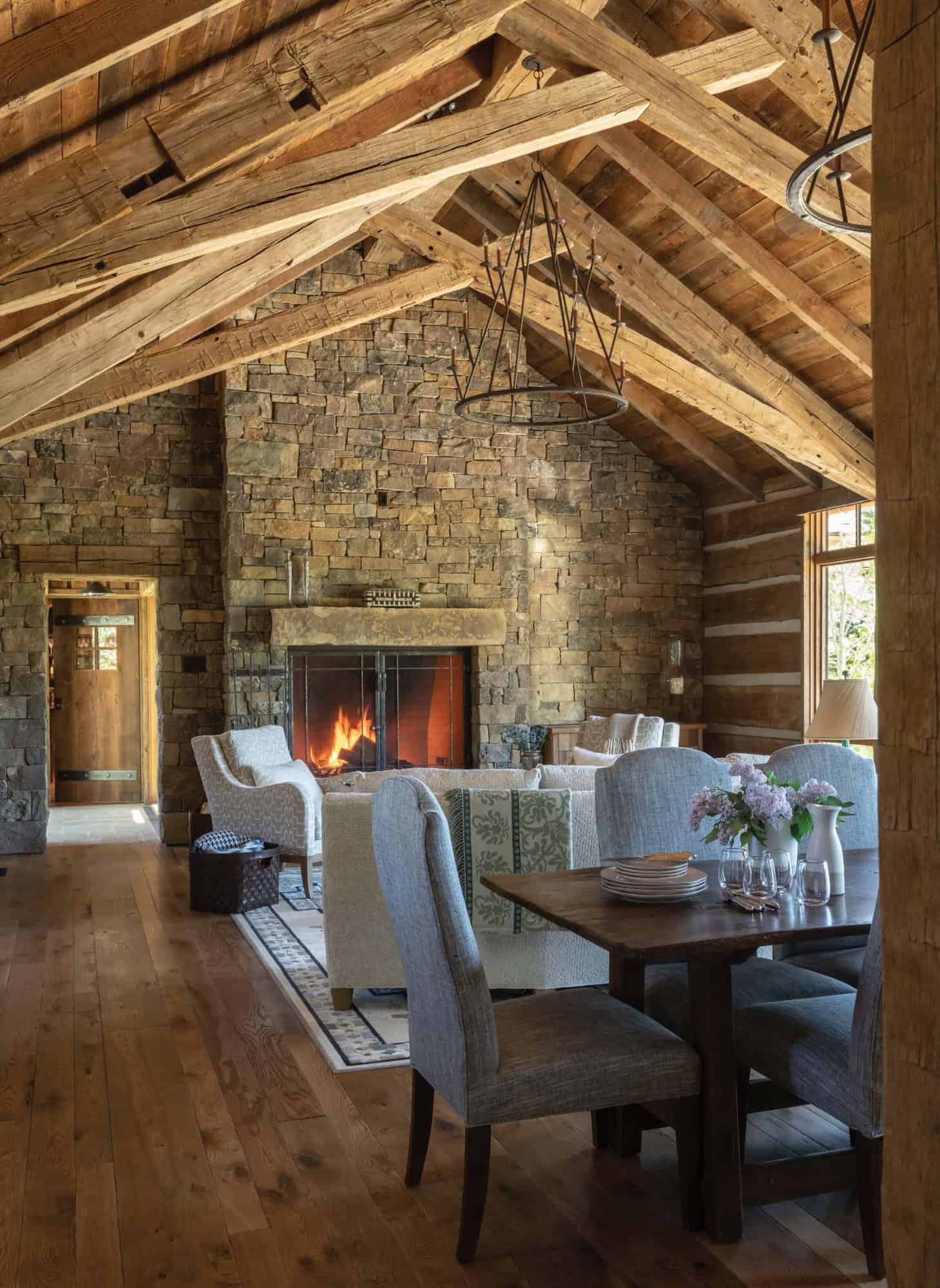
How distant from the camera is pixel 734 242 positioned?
6613 millimetres

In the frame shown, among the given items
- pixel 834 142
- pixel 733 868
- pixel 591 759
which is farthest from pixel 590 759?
pixel 834 142

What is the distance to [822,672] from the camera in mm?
8719

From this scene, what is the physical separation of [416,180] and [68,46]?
1764mm

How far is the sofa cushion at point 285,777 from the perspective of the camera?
6938mm

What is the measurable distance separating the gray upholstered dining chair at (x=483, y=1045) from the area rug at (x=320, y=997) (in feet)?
4.32

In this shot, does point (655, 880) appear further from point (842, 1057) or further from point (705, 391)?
Result: point (705, 391)

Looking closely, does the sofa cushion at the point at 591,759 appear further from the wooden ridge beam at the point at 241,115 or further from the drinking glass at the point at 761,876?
the wooden ridge beam at the point at 241,115

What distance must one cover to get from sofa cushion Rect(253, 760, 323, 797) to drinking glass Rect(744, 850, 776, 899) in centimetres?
414

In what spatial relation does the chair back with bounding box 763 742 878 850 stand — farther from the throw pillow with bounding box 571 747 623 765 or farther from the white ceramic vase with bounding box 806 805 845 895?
the throw pillow with bounding box 571 747 623 765

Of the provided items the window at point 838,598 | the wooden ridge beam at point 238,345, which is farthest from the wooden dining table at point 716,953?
the window at point 838,598

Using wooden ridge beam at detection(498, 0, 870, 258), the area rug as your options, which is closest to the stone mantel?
the area rug

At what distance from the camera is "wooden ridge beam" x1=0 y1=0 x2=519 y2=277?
11.0ft

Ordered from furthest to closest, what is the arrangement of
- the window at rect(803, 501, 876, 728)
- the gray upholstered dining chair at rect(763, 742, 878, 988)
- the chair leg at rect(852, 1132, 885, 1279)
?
1. the window at rect(803, 501, 876, 728)
2. the gray upholstered dining chair at rect(763, 742, 878, 988)
3. the chair leg at rect(852, 1132, 885, 1279)

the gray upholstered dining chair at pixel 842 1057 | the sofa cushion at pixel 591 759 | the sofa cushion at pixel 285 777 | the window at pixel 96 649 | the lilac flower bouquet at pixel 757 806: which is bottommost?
the gray upholstered dining chair at pixel 842 1057
